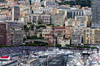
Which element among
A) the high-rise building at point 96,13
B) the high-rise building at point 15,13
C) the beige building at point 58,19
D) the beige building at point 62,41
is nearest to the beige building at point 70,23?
the beige building at point 58,19

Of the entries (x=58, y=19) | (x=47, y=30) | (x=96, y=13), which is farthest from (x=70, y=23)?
(x=96, y=13)

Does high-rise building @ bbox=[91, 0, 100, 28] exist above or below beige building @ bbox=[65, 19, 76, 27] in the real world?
above

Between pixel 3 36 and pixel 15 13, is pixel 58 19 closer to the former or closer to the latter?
pixel 15 13

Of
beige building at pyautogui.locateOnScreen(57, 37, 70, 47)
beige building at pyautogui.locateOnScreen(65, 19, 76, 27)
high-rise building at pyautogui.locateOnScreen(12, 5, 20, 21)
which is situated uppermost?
high-rise building at pyautogui.locateOnScreen(12, 5, 20, 21)

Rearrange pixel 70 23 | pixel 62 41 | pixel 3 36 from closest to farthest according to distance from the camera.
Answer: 1. pixel 3 36
2. pixel 62 41
3. pixel 70 23

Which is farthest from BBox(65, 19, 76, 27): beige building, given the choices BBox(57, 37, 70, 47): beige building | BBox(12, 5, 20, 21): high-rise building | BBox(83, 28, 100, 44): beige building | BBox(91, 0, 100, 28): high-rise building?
BBox(12, 5, 20, 21): high-rise building

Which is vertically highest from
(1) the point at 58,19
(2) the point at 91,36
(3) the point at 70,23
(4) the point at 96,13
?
(4) the point at 96,13

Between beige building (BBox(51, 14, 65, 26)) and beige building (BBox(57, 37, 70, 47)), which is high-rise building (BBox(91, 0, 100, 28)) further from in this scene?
beige building (BBox(57, 37, 70, 47))

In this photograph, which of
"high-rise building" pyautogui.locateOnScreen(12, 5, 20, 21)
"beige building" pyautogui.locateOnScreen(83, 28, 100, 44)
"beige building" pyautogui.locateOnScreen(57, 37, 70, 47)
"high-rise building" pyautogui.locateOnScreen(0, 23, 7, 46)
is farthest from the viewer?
"high-rise building" pyautogui.locateOnScreen(12, 5, 20, 21)

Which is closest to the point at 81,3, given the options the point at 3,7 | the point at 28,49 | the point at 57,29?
the point at 3,7
